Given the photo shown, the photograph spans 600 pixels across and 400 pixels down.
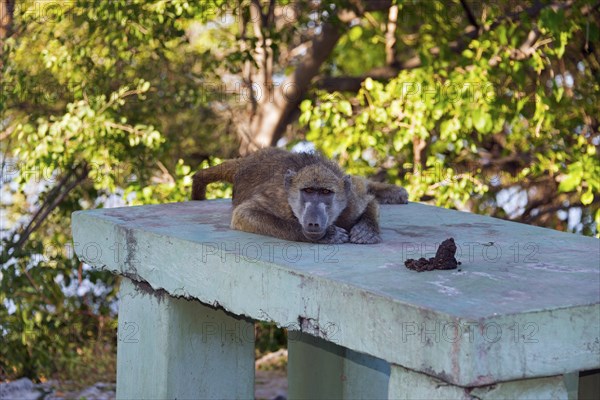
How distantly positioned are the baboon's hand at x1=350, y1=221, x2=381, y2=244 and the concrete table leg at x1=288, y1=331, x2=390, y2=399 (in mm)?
1102

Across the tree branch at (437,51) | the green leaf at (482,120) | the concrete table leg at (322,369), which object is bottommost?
the concrete table leg at (322,369)

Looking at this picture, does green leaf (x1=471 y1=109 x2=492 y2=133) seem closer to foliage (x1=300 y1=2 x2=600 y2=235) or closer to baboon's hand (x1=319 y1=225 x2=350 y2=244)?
foliage (x1=300 y1=2 x2=600 y2=235)

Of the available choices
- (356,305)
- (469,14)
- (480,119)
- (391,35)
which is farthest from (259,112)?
(356,305)

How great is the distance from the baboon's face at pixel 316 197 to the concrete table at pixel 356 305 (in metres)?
0.10

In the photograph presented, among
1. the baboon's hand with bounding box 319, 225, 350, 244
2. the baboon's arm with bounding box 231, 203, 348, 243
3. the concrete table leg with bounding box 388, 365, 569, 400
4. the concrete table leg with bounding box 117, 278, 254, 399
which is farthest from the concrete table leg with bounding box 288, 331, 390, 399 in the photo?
the concrete table leg with bounding box 388, 365, 569, 400

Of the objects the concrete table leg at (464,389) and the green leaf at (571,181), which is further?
the green leaf at (571,181)

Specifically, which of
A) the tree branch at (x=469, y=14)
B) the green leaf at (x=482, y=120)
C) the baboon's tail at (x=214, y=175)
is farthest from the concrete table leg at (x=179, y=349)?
the tree branch at (x=469, y=14)

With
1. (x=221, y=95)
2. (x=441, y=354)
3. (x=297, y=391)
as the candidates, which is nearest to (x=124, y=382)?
(x=297, y=391)

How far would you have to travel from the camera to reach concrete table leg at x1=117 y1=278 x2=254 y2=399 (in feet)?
14.0

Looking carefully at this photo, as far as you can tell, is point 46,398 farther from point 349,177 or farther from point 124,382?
point 349,177

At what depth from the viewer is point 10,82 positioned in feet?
21.6

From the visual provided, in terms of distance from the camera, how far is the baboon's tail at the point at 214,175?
508 centimetres

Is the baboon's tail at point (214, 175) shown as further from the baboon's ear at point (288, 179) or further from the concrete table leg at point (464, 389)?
the concrete table leg at point (464, 389)

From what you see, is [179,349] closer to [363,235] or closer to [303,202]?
[303,202]
